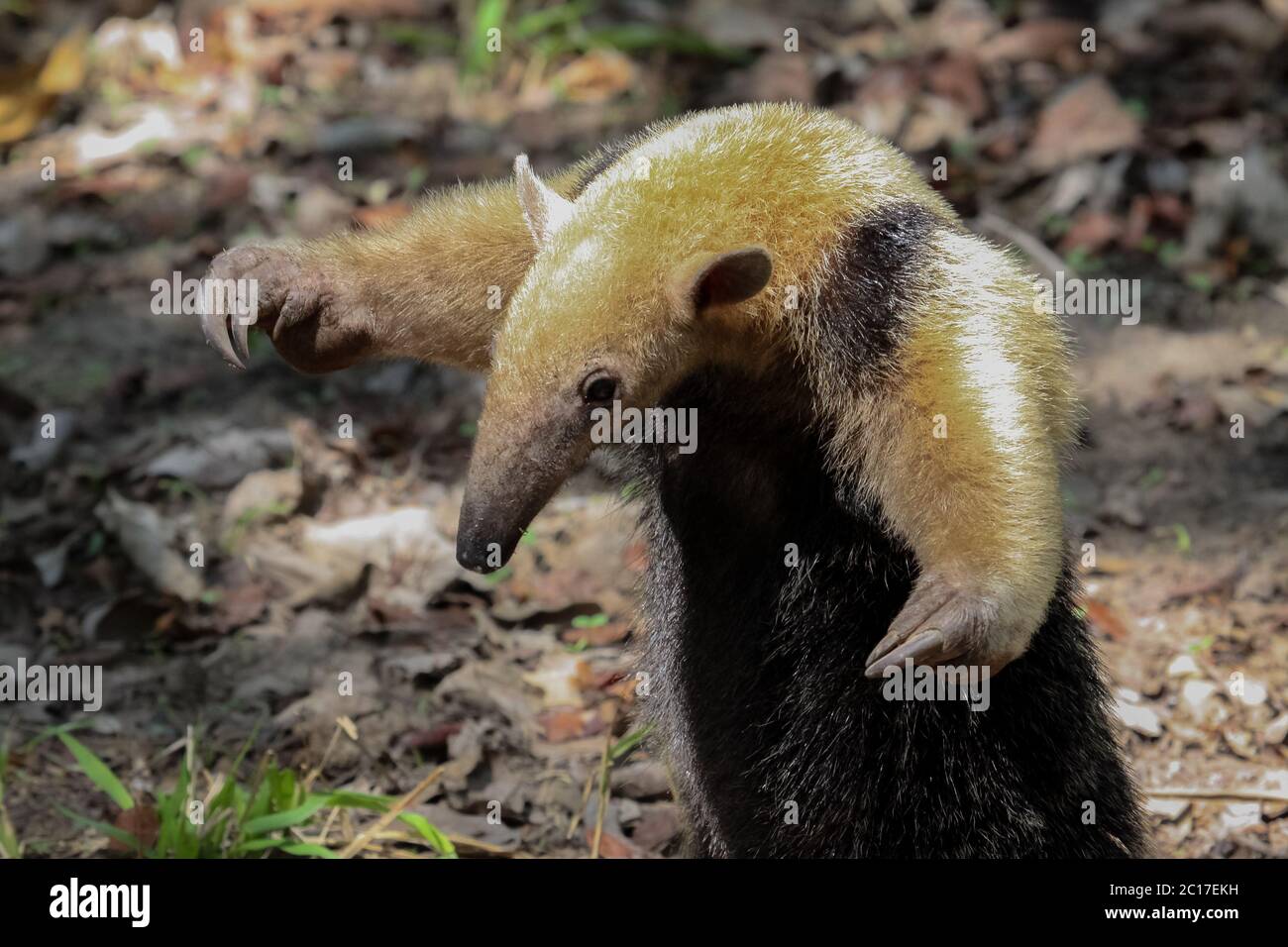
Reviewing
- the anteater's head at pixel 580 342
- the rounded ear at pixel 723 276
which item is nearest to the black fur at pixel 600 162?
the anteater's head at pixel 580 342

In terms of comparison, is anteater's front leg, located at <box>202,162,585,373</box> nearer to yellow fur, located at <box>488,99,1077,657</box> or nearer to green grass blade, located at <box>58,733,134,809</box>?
yellow fur, located at <box>488,99,1077,657</box>

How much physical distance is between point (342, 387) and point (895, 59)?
16.0 ft

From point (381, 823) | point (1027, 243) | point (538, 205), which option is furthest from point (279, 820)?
point (1027, 243)

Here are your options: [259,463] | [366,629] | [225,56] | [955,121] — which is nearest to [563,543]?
[366,629]

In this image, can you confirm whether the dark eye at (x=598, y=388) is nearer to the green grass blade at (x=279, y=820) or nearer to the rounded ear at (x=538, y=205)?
the rounded ear at (x=538, y=205)

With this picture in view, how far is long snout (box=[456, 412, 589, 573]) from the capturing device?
14.1 ft

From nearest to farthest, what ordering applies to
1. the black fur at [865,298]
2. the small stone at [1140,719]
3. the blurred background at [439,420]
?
the black fur at [865,298], the blurred background at [439,420], the small stone at [1140,719]

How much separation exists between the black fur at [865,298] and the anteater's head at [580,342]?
0.30 m

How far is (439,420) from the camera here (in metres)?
8.67

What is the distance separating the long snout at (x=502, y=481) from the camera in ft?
14.1

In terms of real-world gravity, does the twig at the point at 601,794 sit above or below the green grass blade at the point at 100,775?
below

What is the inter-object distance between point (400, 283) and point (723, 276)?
153cm

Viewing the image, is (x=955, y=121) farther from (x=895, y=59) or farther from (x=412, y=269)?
(x=412, y=269)

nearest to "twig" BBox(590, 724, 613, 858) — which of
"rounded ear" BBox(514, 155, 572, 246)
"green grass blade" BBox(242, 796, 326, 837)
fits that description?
"green grass blade" BBox(242, 796, 326, 837)
